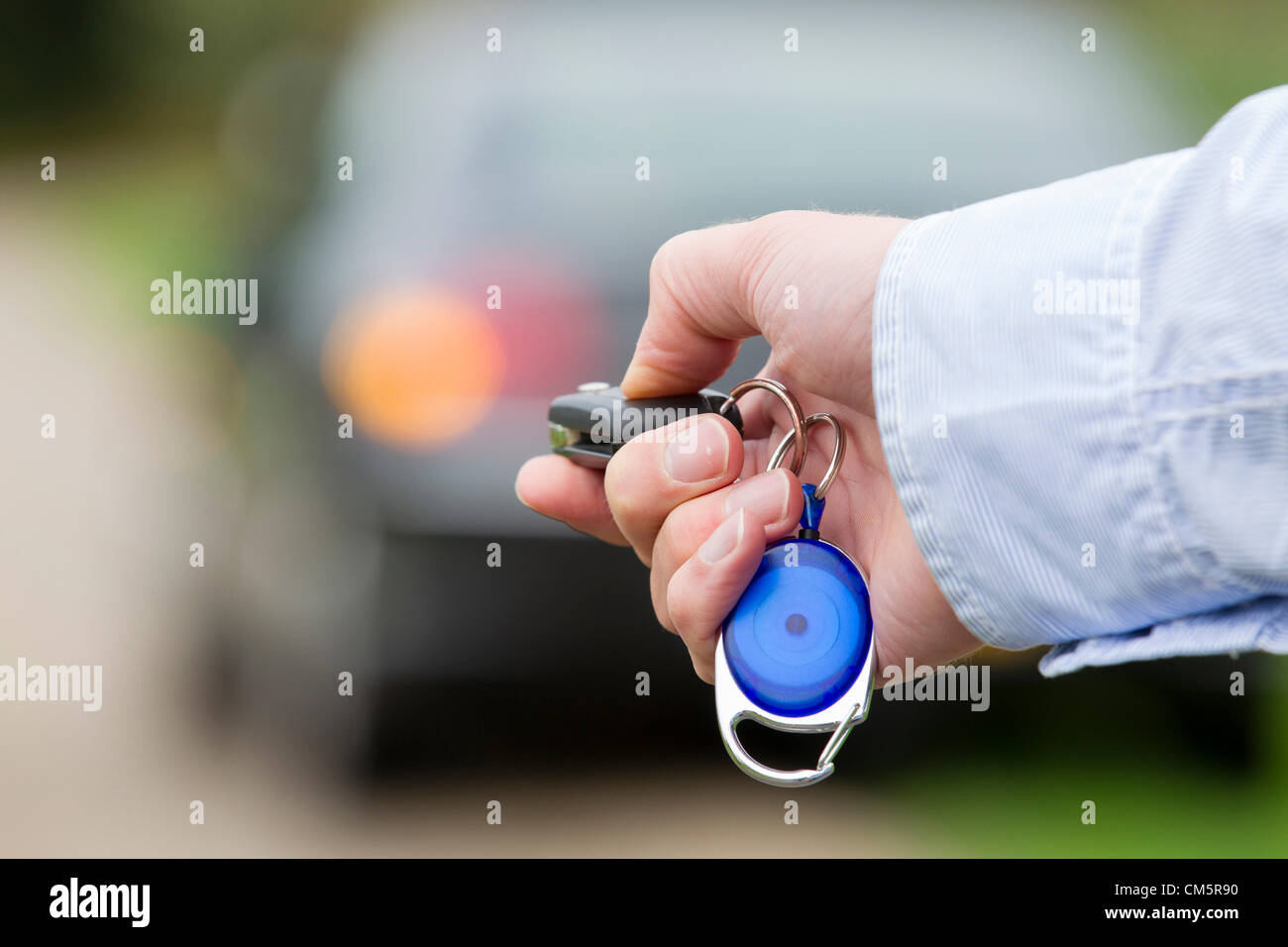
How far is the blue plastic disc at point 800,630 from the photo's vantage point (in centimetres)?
111

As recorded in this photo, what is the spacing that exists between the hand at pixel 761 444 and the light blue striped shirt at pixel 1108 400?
18 cm

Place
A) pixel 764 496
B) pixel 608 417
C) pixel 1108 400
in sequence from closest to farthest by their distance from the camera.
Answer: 1. pixel 1108 400
2. pixel 764 496
3. pixel 608 417

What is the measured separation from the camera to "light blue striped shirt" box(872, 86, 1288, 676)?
885 mm

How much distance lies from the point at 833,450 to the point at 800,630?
35cm

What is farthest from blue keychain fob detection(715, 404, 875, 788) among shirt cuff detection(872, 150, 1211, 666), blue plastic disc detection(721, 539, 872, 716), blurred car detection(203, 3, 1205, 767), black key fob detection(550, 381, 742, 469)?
blurred car detection(203, 3, 1205, 767)

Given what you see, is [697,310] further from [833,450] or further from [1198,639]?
[1198,639]

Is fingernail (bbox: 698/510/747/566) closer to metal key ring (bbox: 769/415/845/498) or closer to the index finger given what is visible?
metal key ring (bbox: 769/415/845/498)

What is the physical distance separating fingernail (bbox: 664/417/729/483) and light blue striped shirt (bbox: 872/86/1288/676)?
12.1 inches

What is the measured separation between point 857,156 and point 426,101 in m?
1.17

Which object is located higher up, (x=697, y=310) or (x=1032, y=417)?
(x=697, y=310)

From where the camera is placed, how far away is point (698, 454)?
132cm

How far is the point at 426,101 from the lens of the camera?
2.79 metres

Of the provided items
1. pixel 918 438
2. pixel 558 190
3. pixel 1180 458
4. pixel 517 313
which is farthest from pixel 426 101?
pixel 1180 458

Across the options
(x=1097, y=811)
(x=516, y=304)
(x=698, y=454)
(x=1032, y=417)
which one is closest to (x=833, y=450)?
(x=698, y=454)
